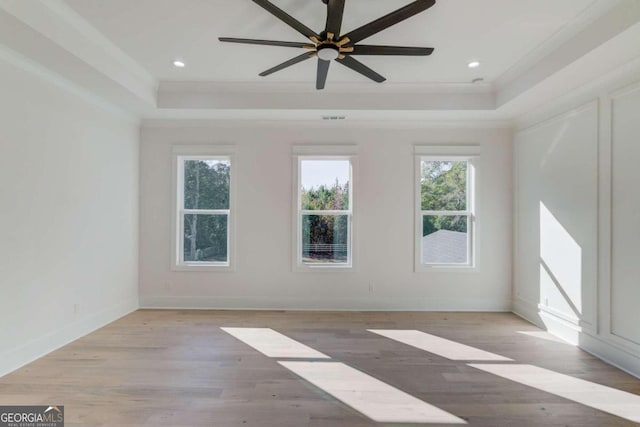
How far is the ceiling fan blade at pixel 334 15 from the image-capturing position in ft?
5.78

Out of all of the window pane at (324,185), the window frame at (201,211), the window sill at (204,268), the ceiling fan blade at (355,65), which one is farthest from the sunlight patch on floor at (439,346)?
the ceiling fan blade at (355,65)

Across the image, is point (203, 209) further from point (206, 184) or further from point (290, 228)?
point (290, 228)

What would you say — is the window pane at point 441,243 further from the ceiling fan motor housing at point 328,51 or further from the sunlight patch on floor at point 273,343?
the ceiling fan motor housing at point 328,51

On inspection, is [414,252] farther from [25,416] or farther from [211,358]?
[25,416]

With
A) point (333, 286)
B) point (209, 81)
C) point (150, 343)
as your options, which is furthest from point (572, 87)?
point (150, 343)

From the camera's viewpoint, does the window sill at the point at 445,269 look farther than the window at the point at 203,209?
No

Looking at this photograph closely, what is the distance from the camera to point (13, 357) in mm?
2568

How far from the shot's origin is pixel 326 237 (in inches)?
175

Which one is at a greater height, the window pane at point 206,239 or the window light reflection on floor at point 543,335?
the window pane at point 206,239

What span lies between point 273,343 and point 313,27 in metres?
3.07

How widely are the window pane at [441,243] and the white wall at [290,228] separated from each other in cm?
21

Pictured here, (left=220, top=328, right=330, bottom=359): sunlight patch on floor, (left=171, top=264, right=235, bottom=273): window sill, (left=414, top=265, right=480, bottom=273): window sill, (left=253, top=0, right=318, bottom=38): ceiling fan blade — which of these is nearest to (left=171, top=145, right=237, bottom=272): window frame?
(left=171, top=264, right=235, bottom=273): window sill

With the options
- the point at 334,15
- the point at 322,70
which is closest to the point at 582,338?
the point at 322,70

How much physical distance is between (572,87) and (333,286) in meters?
3.61
